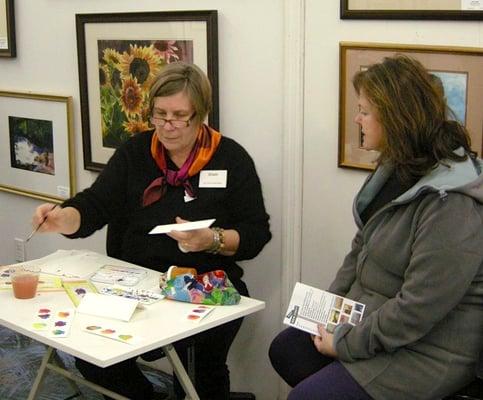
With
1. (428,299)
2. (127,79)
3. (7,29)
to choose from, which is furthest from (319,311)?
(7,29)

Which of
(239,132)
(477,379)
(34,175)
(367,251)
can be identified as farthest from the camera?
(34,175)

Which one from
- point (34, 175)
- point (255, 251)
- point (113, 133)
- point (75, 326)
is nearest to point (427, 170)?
point (255, 251)

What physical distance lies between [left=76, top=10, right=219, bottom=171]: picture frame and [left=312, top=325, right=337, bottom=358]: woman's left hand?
1.12 meters

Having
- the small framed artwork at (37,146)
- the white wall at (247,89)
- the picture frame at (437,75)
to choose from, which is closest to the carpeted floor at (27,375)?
the white wall at (247,89)

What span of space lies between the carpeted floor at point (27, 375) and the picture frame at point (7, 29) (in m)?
1.38

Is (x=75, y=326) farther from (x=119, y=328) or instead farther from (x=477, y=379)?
(x=477, y=379)

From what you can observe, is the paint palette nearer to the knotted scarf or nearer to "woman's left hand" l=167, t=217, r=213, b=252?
"woman's left hand" l=167, t=217, r=213, b=252

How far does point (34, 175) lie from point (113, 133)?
691 millimetres

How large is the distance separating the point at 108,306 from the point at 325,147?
989 mm

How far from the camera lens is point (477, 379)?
81.3 inches

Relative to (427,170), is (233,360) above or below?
below

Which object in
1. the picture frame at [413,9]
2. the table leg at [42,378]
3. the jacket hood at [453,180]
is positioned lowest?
the table leg at [42,378]

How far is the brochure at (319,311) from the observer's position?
→ 221cm

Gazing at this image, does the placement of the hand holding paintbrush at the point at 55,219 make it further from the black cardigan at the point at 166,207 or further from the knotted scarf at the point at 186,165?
the knotted scarf at the point at 186,165
